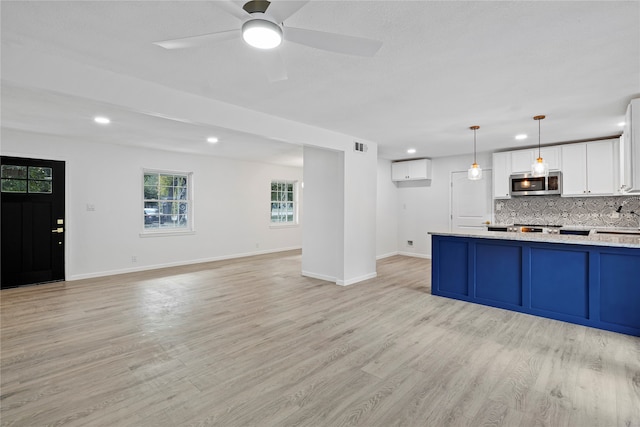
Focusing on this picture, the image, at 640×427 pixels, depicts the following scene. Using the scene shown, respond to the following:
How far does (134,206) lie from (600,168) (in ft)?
28.3

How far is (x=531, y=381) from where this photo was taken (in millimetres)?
2389

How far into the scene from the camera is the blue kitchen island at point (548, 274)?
3287 millimetres

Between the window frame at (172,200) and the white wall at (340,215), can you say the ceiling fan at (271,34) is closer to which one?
the white wall at (340,215)

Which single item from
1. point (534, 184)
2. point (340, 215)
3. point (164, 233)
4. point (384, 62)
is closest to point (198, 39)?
point (384, 62)

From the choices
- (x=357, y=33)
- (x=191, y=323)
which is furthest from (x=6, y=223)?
(x=357, y=33)

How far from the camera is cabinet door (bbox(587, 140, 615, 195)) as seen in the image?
17.4ft

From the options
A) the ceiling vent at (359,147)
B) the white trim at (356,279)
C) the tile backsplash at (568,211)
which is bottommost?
the white trim at (356,279)

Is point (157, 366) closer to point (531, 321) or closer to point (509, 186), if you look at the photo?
point (531, 321)

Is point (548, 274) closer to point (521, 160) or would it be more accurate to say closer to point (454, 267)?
point (454, 267)

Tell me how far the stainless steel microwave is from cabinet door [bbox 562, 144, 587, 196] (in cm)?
10

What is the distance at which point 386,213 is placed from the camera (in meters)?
7.98

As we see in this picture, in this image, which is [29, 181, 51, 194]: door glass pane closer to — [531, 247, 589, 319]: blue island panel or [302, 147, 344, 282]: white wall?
[302, 147, 344, 282]: white wall

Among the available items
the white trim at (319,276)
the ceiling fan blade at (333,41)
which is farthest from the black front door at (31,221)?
the ceiling fan blade at (333,41)

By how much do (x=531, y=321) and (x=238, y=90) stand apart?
13.6ft
